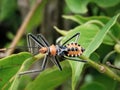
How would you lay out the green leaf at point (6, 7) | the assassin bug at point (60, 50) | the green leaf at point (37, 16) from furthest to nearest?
1. the green leaf at point (6, 7)
2. the green leaf at point (37, 16)
3. the assassin bug at point (60, 50)

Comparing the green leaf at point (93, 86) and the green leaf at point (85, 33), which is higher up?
the green leaf at point (85, 33)

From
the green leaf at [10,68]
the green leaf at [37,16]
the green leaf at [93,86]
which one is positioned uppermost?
the green leaf at [10,68]

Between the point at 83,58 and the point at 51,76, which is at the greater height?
the point at 83,58

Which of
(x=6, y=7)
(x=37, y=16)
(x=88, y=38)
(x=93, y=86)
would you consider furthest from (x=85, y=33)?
(x=6, y=7)

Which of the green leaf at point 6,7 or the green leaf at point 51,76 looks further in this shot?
the green leaf at point 6,7

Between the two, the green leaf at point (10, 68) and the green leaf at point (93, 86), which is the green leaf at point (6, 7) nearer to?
the green leaf at point (93, 86)

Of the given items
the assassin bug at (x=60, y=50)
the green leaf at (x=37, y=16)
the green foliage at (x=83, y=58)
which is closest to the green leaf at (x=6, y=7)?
the green leaf at (x=37, y=16)

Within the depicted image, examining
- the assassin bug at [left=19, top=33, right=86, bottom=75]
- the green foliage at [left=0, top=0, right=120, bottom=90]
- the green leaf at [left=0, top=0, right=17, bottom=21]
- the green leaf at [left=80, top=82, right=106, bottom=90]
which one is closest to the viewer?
the green foliage at [left=0, top=0, right=120, bottom=90]

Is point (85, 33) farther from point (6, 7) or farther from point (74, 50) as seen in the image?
point (6, 7)

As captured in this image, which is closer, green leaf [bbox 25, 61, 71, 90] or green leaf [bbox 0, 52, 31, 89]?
green leaf [bbox 0, 52, 31, 89]

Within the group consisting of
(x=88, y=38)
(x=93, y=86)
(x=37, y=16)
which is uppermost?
(x=88, y=38)

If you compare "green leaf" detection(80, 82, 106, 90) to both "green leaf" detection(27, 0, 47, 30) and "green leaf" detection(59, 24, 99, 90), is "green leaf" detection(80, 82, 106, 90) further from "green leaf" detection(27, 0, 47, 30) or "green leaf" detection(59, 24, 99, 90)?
"green leaf" detection(27, 0, 47, 30)

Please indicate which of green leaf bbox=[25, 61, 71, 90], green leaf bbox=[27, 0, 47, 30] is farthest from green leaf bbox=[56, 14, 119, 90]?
green leaf bbox=[27, 0, 47, 30]

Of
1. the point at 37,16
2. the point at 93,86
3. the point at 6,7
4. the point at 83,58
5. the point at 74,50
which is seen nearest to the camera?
the point at 83,58
